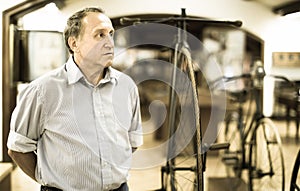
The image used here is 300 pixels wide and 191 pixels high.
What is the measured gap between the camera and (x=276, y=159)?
3.29 m

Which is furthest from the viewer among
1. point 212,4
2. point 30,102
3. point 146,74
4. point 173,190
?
point 146,74

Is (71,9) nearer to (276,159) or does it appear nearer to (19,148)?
(19,148)

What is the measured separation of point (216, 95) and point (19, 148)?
2343 millimetres

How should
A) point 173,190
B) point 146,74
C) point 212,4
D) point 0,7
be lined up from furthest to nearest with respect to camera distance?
point 146,74 < point 212,4 < point 0,7 < point 173,190

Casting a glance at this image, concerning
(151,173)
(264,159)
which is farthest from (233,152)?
(151,173)

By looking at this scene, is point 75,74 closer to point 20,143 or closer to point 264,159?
point 20,143

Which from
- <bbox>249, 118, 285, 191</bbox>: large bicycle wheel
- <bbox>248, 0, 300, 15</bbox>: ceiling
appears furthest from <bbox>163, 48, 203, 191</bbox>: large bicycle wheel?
<bbox>248, 0, 300, 15</bbox>: ceiling

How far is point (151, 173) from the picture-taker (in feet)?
9.57

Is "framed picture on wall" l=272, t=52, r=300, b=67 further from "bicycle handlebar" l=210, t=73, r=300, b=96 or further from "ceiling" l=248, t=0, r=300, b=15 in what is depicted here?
"ceiling" l=248, t=0, r=300, b=15

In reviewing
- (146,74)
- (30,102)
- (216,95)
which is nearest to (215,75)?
(216,95)

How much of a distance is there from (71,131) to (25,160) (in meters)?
0.24

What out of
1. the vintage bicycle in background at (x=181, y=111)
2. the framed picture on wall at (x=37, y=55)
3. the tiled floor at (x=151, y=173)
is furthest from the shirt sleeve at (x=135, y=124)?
the framed picture on wall at (x=37, y=55)

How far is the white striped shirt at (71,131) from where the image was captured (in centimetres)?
143

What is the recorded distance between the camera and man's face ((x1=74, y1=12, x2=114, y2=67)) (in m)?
1.48
